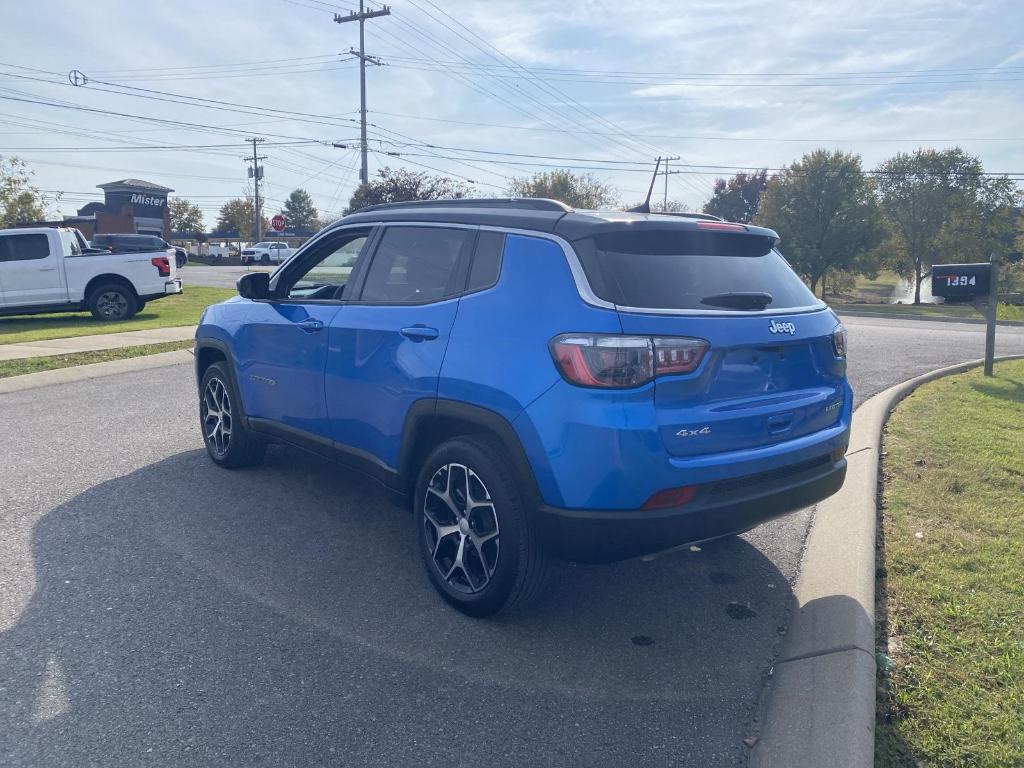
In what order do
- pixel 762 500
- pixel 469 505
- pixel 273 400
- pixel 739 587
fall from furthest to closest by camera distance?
pixel 273 400 → pixel 739 587 → pixel 469 505 → pixel 762 500

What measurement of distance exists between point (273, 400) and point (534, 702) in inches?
110

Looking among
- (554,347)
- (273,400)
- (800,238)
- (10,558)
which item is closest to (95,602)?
(10,558)

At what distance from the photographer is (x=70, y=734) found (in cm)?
274

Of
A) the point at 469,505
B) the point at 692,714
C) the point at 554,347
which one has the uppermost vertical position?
the point at 554,347

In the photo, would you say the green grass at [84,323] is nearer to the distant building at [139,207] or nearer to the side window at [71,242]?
the side window at [71,242]

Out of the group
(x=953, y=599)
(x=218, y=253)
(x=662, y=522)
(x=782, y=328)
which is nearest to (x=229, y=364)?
(x=662, y=522)

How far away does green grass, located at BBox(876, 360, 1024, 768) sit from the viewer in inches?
107

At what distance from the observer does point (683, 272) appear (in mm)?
3426

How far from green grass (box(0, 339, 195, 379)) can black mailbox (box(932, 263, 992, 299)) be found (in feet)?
34.4

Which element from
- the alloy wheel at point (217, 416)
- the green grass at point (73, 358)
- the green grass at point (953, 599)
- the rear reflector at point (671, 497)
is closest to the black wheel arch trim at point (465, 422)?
the rear reflector at point (671, 497)

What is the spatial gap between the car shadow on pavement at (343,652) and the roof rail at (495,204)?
5.20 ft

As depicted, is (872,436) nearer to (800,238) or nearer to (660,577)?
(660,577)

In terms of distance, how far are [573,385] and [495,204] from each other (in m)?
1.30

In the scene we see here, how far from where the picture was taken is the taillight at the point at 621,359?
3045 mm
